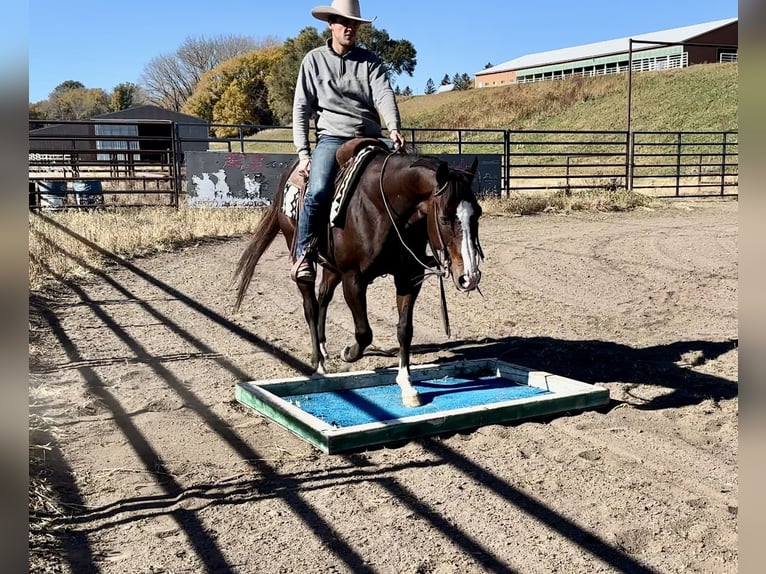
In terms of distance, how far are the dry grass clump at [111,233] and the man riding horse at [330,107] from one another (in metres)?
5.03

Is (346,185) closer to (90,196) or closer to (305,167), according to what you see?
(305,167)

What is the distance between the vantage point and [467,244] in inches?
169

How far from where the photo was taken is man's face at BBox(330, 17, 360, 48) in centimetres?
517

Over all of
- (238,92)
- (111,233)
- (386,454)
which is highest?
(238,92)

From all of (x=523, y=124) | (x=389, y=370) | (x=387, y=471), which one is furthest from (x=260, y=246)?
(x=523, y=124)

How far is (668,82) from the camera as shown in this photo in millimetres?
43500

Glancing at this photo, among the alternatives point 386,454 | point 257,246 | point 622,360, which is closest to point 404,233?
point 386,454

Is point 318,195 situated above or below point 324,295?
above

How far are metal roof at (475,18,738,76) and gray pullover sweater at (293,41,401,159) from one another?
45761 mm

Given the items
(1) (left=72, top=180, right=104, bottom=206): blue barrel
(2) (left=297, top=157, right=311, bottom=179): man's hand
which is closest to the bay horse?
(2) (left=297, top=157, right=311, bottom=179): man's hand

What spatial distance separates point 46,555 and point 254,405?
2.19 metres

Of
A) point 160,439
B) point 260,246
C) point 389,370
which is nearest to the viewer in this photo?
point 160,439

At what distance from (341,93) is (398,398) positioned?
2346mm

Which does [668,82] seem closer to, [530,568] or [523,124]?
[523,124]
